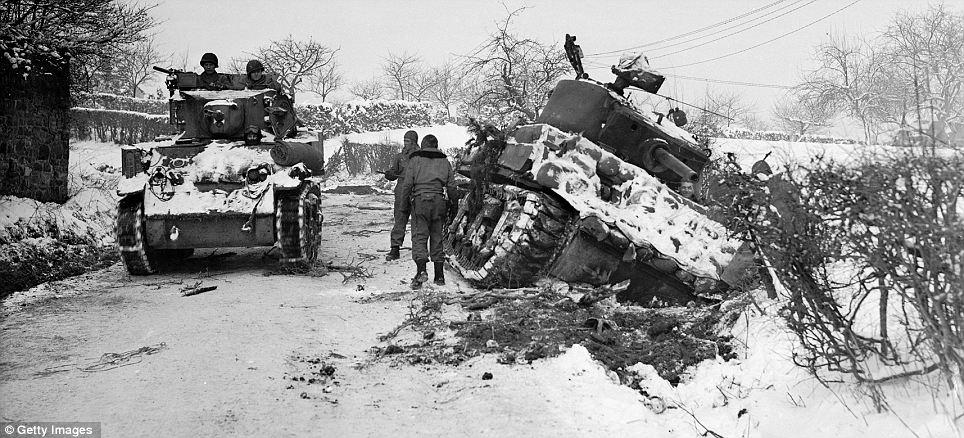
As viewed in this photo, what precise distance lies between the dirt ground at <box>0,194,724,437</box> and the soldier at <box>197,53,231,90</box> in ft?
13.8

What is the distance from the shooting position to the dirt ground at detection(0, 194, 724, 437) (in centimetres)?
352

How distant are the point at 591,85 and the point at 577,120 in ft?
1.35

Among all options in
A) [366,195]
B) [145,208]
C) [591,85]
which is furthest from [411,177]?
[366,195]

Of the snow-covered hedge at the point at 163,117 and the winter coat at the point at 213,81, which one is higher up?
the snow-covered hedge at the point at 163,117

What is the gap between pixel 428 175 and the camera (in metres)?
7.48

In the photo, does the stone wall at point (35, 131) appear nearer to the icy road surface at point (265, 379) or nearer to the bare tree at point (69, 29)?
the bare tree at point (69, 29)

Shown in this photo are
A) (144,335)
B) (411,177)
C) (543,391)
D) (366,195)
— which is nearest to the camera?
(543,391)

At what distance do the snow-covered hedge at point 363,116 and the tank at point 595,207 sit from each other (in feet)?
101

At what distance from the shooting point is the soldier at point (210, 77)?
33.7 feet

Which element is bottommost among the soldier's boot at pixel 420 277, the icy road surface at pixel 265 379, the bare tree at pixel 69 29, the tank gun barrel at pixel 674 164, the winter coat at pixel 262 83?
the icy road surface at pixel 265 379

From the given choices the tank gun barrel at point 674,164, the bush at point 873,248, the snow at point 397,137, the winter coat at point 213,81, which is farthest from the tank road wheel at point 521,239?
the snow at point 397,137

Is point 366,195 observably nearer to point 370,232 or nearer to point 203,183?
point 370,232

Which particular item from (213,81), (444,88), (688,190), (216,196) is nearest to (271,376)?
(216,196)

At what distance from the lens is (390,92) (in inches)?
3004
